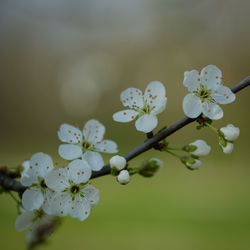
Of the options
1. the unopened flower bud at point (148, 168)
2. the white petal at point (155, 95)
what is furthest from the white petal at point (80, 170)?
the white petal at point (155, 95)

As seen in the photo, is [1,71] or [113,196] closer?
[113,196]

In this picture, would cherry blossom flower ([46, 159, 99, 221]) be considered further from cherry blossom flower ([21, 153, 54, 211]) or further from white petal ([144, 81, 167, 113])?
white petal ([144, 81, 167, 113])

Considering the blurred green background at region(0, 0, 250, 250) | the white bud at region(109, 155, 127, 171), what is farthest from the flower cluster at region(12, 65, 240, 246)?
the blurred green background at region(0, 0, 250, 250)

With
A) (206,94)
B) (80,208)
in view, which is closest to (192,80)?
(206,94)

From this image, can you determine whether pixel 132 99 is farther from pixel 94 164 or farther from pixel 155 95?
pixel 94 164

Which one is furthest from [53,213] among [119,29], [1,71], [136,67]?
[119,29]

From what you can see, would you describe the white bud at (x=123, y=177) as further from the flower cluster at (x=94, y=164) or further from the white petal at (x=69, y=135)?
the white petal at (x=69, y=135)

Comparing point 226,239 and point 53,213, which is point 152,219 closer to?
point 226,239
